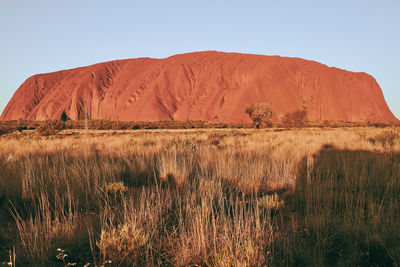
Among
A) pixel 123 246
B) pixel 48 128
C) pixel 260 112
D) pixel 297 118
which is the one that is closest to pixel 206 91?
pixel 260 112

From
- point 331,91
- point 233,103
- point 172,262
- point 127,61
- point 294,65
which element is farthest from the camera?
point 127,61

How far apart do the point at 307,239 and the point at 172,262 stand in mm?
1275

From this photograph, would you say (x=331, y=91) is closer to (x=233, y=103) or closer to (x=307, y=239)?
(x=233, y=103)

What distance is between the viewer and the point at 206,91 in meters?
80.8

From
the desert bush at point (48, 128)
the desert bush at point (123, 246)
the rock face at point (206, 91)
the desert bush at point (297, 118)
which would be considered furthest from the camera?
the rock face at point (206, 91)

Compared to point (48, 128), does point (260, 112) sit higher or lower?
higher

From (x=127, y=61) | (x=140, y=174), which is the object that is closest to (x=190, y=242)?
(x=140, y=174)

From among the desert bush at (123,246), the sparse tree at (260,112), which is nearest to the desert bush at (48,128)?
the desert bush at (123,246)

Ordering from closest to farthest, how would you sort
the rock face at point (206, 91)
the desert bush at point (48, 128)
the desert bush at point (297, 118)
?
the desert bush at point (48, 128), the desert bush at point (297, 118), the rock face at point (206, 91)

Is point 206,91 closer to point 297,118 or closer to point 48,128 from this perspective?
point 297,118

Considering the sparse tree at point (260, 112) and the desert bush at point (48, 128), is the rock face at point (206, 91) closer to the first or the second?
the sparse tree at point (260, 112)

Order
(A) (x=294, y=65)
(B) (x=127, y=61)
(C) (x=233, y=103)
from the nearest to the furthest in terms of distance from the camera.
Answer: (C) (x=233, y=103) < (A) (x=294, y=65) < (B) (x=127, y=61)

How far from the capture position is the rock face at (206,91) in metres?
73.5

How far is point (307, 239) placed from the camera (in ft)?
6.60
